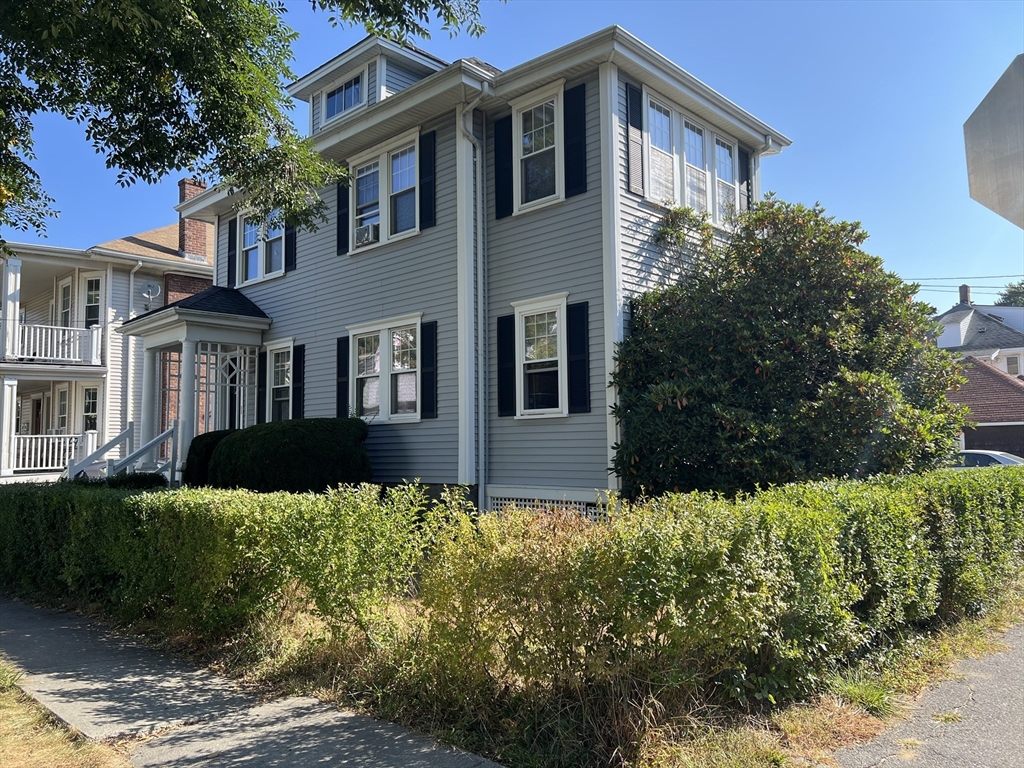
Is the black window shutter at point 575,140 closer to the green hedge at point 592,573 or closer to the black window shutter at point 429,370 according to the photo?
the black window shutter at point 429,370

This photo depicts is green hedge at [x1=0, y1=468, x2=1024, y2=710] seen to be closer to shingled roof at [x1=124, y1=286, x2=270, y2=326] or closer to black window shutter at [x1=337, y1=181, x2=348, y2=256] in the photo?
black window shutter at [x1=337, y1=181, x2=348, y2=256]

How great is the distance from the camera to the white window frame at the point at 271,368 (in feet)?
50.4

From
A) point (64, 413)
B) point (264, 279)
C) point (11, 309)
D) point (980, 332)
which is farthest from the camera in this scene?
point (980, 332)

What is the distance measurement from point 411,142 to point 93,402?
15.6 meters

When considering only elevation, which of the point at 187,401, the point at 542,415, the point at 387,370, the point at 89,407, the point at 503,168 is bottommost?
the point at 542,415

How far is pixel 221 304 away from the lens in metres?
15.9

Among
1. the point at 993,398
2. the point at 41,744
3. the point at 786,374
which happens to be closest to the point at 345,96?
the point at 786,374

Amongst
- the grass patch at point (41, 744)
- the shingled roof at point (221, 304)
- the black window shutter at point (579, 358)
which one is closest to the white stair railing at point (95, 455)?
the shingled roof at point (221, 304)

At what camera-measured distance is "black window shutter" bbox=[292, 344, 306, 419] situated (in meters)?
15.1

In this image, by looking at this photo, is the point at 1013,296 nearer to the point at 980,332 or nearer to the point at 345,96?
the point at 980,332

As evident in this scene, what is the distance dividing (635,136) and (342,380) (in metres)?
6.93

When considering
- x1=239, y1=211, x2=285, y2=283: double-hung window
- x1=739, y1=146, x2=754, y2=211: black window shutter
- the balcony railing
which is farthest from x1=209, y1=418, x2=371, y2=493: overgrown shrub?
the balcony railing

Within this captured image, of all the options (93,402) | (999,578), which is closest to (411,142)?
(999,578)

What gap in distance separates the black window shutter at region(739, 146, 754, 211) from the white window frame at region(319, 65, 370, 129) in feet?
23.6
